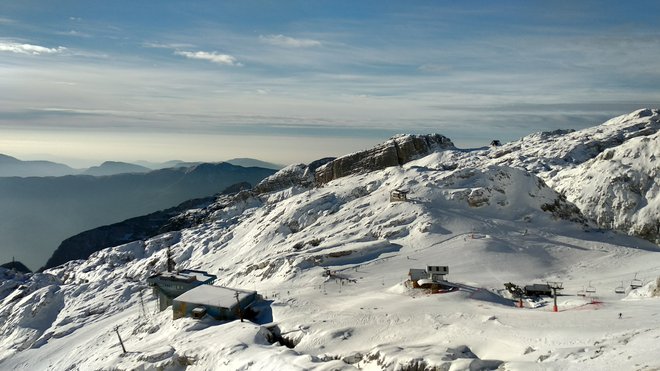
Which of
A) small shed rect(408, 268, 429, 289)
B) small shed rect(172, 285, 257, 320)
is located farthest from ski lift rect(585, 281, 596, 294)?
small shed rect(172, 285, 257, 320)

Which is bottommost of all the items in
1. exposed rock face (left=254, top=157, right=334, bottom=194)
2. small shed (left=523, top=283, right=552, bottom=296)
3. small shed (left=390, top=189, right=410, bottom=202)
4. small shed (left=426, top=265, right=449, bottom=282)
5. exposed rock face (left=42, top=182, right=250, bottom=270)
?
exposed rock face (left=42, top=182, right=250, bottom=270)

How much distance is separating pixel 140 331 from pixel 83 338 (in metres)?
21.8

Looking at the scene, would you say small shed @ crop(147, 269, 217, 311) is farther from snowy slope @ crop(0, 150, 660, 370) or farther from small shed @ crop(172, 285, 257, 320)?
small shed @ crop(172, 285, 257, 320)

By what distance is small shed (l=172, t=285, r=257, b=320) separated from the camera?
146 feet

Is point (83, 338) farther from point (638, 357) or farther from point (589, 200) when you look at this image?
point (589, 200)

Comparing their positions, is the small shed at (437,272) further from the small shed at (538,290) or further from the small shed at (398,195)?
the small shed at (398,195)

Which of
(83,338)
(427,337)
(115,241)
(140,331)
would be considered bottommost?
(115,241)

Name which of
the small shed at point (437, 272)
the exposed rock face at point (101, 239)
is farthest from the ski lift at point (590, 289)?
the exposed rock face at point (101, 239)

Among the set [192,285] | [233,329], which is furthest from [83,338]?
[233,329]

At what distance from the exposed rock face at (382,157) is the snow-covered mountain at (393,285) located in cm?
649

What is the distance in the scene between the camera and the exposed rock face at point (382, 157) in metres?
132

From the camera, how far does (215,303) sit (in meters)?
45.7

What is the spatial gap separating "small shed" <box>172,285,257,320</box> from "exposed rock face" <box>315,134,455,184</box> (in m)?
85.0

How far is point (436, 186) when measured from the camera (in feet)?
260
